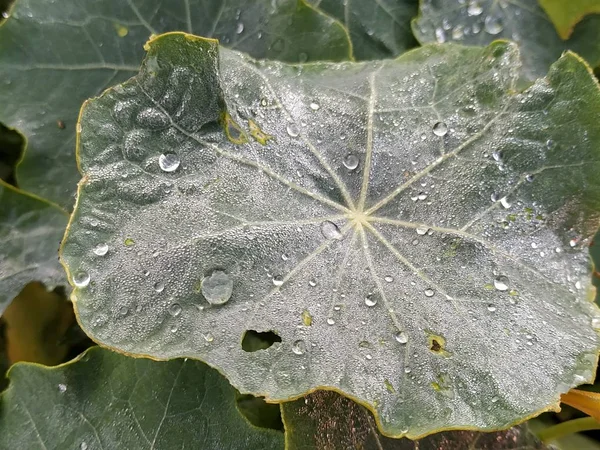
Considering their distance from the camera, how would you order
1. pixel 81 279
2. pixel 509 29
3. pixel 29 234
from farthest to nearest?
pixel 509 29
pixel 29 234
pixel 81 279

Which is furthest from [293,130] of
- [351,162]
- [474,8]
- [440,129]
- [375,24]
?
[474,8]

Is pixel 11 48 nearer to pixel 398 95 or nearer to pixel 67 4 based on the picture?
pixel 67 4

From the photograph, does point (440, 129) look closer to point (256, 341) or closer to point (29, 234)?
Answer: point (256, 341)

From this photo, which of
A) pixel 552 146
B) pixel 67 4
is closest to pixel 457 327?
pixel 552 146

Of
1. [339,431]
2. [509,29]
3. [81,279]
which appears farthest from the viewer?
[509,29]

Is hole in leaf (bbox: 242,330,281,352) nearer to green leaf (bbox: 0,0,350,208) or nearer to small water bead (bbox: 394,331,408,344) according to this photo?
small water bead (bbox: 394,331,408,344)

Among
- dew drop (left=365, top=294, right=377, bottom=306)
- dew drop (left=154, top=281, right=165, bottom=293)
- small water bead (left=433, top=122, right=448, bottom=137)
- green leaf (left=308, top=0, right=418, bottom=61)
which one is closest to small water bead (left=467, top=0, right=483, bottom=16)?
green leaf (left=308, top=0, right=418, bottom=61)

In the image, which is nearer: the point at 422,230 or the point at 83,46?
the point at 422,230
